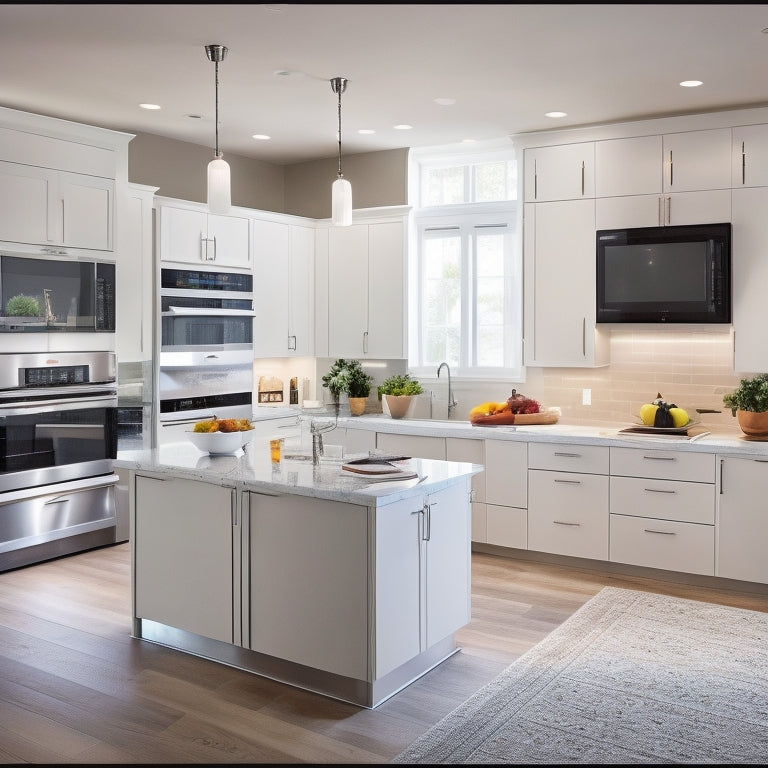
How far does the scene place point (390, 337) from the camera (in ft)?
21.1

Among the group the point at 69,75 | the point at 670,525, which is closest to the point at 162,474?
the point at 69,75

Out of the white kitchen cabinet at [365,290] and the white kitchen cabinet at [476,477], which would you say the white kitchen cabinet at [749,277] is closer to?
the white kitchen cabinet at [476,477]

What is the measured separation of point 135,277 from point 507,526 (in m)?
2.94

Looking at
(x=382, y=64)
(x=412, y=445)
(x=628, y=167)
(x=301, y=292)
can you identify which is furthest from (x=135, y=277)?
(x=628, y=167)

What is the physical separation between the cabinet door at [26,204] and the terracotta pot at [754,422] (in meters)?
4.23

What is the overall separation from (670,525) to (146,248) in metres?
3.73

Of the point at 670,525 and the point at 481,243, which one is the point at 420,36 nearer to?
the point at 481,243

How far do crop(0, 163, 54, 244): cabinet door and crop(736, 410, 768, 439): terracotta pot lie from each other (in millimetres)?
4232

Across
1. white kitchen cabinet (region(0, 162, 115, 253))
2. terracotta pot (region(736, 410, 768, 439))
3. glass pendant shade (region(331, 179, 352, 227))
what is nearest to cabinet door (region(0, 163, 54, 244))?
white kitchen cabinet (region(0, 162, 115, 253))

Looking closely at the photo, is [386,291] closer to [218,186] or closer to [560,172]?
[560,172]

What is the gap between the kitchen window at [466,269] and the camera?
6.14m

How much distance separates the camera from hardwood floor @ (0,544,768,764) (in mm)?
2914

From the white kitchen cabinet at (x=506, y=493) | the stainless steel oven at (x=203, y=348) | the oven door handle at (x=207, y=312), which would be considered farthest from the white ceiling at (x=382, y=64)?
the white kitchen cabinet at (x=506, y=493)

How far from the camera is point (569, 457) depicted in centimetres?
521
